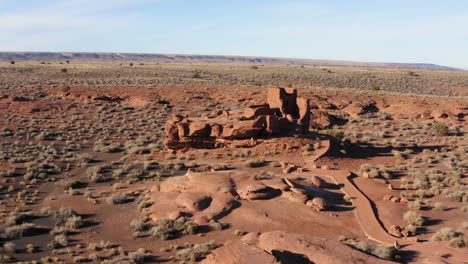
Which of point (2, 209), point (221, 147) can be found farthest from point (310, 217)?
point (2, 209)

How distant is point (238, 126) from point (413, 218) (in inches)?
496

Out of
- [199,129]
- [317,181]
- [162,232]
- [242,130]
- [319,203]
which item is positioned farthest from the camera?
[199,129]

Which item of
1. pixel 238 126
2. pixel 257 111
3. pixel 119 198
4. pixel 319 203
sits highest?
pixel 257 111

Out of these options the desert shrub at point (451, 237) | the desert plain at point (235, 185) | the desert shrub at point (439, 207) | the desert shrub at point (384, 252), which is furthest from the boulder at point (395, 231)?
the desert shrub at point (439, 207)

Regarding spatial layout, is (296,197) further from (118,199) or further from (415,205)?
(118,199)

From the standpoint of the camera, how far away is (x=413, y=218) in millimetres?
14172

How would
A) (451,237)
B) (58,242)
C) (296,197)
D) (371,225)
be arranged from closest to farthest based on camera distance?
1. (451,237)
2. (58,242)
3. (371,225)
4. (296,197)

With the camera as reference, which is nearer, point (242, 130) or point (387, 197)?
point (387, 197)

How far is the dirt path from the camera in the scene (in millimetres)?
11734

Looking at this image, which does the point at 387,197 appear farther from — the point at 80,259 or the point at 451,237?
the point at 80,259

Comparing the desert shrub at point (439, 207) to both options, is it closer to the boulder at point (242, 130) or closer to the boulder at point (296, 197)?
the boulder at point (296, 197)

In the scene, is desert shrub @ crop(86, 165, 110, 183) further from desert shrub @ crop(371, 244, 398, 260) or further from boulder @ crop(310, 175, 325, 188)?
desert shrub @ crop(371, 244, 398, 260)

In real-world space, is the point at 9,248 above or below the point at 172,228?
below

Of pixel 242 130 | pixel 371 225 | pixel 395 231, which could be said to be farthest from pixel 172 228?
pixel 242 130
